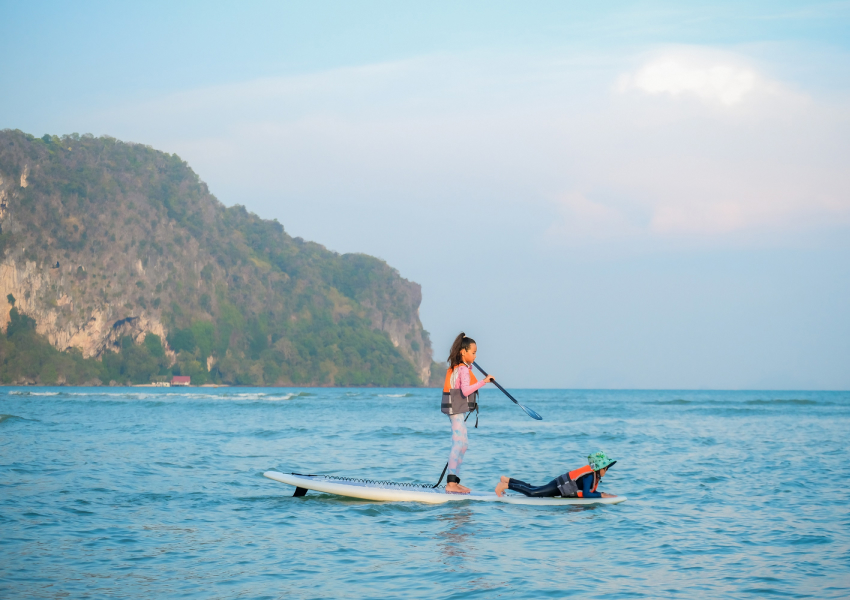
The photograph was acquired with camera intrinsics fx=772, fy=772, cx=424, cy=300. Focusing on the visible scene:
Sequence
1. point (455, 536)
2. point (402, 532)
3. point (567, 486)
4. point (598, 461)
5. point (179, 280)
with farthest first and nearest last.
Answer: point (179, 280)
point (567, 486)
point (598, 461)
point (402, 532)
point (455, 536)

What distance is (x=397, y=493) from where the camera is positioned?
12.2 meters

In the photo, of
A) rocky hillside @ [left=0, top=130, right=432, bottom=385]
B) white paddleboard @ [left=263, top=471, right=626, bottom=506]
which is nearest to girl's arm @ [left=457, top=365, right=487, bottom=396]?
white paddleboard @ [left=263, top=471, right=626, bottom=506]

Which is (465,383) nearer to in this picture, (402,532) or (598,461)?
(402,532)

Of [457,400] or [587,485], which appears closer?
[457,400]

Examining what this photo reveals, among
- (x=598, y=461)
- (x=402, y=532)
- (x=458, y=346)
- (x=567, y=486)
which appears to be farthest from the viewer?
(x=567, y=486)

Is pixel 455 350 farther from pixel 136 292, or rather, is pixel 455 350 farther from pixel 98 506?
pixel 136 292

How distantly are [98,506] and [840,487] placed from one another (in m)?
13.3

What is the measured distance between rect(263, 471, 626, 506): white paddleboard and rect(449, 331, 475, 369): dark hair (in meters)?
2.32

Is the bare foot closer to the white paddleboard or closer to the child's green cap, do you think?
the white paddleboard

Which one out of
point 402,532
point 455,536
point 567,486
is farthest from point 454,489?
point 455,536

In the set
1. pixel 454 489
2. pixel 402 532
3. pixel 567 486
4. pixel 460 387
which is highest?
pixel 460 387

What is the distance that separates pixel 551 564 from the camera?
8461 mm

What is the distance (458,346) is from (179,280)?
150693 millimetres

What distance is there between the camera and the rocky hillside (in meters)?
135
